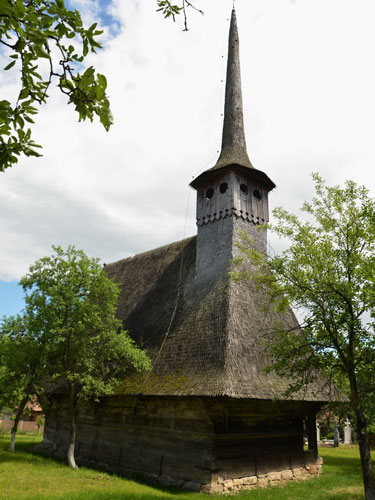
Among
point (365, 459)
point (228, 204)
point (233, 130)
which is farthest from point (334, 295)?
point (233, 130)

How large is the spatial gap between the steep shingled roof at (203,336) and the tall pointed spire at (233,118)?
460 cm

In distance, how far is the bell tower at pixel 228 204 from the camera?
52.9 feet

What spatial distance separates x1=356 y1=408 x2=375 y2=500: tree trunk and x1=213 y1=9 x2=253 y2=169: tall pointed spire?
1169 cm

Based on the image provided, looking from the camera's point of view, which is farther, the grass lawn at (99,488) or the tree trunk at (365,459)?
the grass lawn at (99,488)

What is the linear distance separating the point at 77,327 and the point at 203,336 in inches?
178

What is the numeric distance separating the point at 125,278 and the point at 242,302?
9.43 meters

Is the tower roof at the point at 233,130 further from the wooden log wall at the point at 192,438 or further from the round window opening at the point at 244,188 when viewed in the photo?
the wooden log wall at the point at 192,438

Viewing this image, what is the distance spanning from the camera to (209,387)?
11.1 metres

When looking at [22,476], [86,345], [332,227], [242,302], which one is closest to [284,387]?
[242,302]

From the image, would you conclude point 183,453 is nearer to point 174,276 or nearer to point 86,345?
point 86,345

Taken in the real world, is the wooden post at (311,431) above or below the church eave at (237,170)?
below

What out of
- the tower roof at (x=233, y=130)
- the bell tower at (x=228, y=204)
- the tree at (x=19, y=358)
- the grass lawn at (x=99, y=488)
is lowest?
the grass lawn at (x=99, y=488)

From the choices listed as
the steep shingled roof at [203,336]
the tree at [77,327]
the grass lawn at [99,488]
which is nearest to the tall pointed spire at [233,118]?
the steep shingled roof at [203,336]

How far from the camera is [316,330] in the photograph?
32.2 feet
